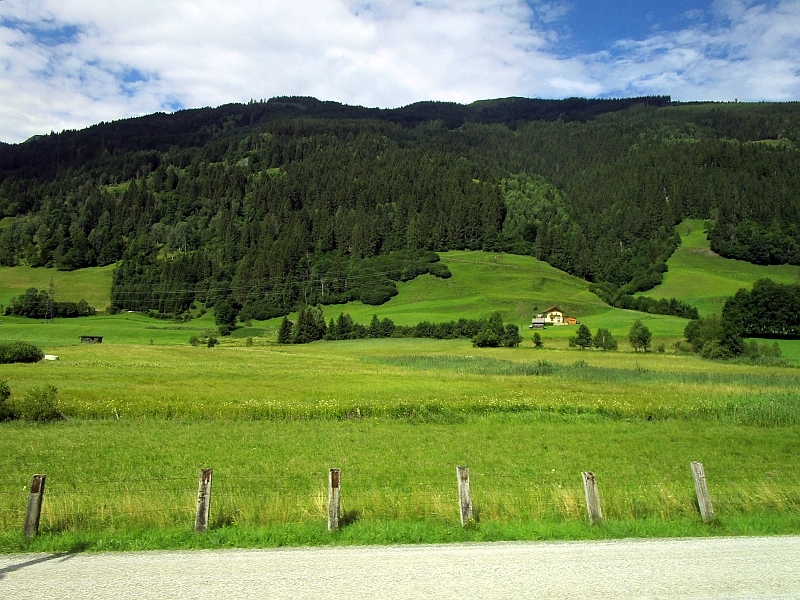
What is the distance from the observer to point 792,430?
111ft

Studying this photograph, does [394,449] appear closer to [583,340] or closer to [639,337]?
[639,337]

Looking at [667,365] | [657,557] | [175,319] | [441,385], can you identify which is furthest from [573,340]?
[175,319]

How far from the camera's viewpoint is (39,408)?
3469cm

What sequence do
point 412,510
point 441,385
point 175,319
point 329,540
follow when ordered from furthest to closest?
point 175,319, point 441,385, point 412,510, point 329,540

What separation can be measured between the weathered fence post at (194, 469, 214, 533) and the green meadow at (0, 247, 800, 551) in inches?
11.1

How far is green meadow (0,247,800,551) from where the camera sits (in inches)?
559

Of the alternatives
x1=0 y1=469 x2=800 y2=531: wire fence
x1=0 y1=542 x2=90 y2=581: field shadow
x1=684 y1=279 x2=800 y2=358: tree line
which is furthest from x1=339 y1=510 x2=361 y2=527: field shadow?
x1=684 y1=279 x2=800 y2=358: tree line

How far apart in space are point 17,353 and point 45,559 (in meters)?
68.1

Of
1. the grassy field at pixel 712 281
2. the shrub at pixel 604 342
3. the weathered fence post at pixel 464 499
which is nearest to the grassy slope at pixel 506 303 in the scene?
the shrub at pixel 604 342

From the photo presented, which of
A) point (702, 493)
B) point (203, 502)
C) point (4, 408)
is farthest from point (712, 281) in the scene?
point (203, 502)

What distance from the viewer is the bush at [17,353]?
223 feet

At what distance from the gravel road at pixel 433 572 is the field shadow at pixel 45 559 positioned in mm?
26

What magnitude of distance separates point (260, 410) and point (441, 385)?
A: 21.0 m

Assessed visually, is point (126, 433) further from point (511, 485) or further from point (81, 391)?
point (511, 485)
